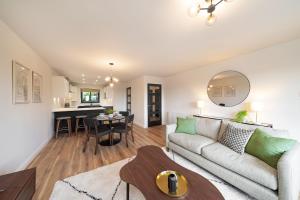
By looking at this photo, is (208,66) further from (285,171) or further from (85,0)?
(85,0)

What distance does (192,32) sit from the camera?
2.00m

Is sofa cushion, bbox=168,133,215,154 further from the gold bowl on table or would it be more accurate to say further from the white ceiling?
the white ceiling

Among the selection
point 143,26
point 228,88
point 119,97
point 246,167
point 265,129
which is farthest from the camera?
point 119,97

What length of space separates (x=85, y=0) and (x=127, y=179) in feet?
6.66

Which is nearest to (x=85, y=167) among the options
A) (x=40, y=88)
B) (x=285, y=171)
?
(x=40, y=88)

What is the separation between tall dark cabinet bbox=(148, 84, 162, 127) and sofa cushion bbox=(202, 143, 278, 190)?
11.9 ft

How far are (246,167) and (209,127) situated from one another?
1.14 meters

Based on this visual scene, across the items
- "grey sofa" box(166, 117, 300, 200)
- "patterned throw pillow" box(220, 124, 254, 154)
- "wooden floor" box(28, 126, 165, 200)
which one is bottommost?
"wooden floor" box(28, 126, 165, 200)

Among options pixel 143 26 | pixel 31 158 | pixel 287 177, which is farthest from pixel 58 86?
pixel 287 177

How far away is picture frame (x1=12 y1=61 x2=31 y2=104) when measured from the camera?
1.96 metres

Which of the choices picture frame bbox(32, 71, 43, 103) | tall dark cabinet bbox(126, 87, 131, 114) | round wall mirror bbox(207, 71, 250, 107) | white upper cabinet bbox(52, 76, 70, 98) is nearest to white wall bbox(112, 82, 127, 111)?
tall dark cabinet bbox(126, 87, 131, 114)

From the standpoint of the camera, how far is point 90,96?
8570mm

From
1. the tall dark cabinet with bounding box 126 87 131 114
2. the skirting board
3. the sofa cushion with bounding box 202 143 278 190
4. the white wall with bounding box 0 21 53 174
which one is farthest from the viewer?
the tall dark cabinet with bounding box 126 87 131 114

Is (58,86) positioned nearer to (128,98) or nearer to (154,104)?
(128,98)
